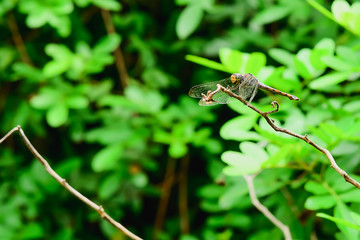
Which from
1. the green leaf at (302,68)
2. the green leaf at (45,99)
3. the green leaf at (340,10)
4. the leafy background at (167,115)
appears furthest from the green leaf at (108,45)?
Result: the green leaf at (340,10)

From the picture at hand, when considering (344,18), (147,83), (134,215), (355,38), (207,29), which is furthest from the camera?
(134,215)

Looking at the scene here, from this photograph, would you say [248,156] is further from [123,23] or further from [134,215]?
[134,215]

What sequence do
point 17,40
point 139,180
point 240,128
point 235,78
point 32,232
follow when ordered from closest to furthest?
point 235,78 → point 240,128 → point 32,232 → point 139,180 → point 17,40

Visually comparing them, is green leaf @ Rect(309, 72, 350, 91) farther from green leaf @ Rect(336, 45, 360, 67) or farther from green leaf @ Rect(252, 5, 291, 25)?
green leaf @ Rect(252, 5, 291, 25)

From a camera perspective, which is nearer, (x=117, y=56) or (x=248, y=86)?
(x=248, y=86)

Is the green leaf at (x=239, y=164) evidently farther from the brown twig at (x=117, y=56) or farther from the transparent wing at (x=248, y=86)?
the brown twig at (x=117, y=56)

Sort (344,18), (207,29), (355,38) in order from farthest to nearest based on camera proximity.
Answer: (207,29)
(355,38)
(344,18)

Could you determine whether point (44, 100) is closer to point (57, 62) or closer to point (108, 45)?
point (57, 62)

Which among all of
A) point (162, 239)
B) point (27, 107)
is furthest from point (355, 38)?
point (27, 107)

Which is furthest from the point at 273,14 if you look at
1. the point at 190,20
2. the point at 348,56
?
the point at 348,56
